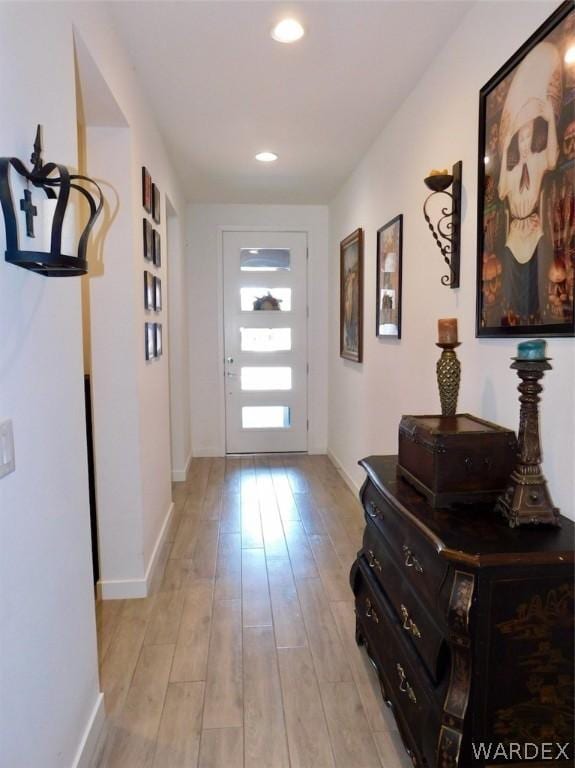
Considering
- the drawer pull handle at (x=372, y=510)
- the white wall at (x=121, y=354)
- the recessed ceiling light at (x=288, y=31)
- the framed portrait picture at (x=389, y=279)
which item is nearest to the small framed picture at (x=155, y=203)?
the white wall at (x=121, y=354)

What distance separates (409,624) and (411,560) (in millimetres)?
204

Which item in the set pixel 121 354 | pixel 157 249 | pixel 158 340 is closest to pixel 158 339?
pixel 158 340

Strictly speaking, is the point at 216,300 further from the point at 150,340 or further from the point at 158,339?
the point at 150,340

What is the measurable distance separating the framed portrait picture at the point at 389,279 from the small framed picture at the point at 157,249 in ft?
4.66

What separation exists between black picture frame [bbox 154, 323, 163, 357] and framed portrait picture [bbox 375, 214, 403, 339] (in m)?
1.41

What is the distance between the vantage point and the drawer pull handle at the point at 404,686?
4.62 feet

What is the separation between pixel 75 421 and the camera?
1.48 metres

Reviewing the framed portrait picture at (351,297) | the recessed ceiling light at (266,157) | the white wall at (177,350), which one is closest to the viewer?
the recessed ceiling light at (266,157)

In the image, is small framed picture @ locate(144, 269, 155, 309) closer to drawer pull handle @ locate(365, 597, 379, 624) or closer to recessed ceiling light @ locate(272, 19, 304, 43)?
recessed ceiling light @ locate(272, 19, 304, 43)

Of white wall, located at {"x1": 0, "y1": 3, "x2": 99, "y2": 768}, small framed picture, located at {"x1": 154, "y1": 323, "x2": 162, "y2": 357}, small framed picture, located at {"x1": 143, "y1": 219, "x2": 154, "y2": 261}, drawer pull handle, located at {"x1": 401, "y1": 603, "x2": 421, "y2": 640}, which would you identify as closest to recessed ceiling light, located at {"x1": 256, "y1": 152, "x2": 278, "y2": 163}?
small framed picture, located at {"x1": 143, "y1": 219, "x2": 154, "y2": 261}

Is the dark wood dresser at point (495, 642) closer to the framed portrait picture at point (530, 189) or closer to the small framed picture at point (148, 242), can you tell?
the framed portrait picture at point (530, 189)

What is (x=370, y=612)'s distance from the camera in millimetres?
1836

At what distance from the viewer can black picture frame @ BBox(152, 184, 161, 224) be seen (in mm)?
2896

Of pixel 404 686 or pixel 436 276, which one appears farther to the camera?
pixel 436 276
